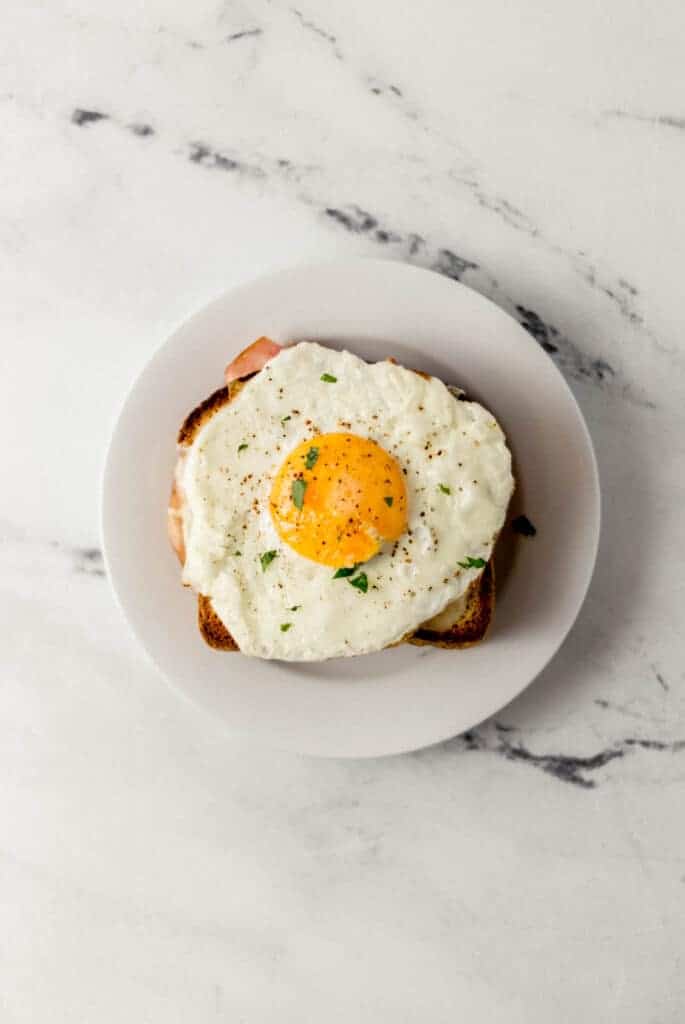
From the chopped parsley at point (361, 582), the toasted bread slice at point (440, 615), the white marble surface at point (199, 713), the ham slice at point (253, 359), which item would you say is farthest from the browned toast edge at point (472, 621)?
the ham slice at point (253, 359)

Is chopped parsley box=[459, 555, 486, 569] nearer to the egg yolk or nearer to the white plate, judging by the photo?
the egg yolk

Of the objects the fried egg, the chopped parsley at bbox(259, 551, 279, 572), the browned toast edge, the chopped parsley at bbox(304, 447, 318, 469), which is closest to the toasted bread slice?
the browned toast edge

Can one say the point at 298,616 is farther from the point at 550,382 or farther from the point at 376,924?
the point at 376,924

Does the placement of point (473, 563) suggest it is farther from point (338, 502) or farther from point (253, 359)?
point (253, 359)

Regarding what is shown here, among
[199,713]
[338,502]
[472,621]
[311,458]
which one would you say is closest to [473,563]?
[472,621]

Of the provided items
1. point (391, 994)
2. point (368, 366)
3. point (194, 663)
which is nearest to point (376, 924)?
point (391, 994)

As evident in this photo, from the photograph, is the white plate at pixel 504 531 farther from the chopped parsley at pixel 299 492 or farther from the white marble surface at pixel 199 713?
the chopped parsley at pixel 299 492

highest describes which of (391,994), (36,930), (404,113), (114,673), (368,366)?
(404,113)
